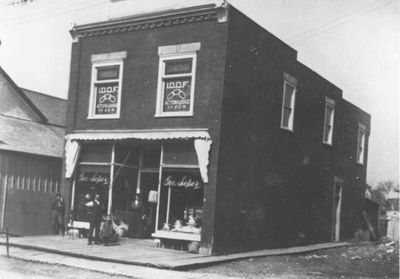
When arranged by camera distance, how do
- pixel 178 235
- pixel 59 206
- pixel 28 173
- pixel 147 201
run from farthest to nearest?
pixel 28 173 < pixel 59 206 < pixel 147 201 < pixel 178 235

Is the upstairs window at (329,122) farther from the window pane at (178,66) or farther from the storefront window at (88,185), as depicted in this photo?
the storefront window at (88,185)

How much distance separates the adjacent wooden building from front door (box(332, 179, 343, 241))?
11.9m

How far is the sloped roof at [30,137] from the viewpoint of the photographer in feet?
60.5

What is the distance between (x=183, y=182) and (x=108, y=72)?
16.0 feet

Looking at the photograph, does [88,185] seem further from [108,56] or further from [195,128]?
[195,128]

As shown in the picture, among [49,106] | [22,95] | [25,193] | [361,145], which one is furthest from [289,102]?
[49,106]

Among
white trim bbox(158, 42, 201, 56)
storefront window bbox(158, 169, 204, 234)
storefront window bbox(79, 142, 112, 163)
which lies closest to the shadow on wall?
storefront window bbox(79, 142, 112, 163)

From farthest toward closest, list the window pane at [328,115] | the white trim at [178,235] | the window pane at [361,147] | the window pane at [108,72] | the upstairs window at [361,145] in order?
the window pane at [361,147]
the upstairs window at [361,145]
the window pane at [328,115]
the window pane at [108,72]
the white trim at [178,235]

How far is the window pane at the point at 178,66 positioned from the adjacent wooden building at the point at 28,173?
19.7ft

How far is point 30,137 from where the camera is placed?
19.8m

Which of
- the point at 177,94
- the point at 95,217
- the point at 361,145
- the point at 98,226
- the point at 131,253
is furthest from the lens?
the point at 361,145

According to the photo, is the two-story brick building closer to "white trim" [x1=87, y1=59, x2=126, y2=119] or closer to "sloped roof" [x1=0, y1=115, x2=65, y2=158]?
"white trim" [x1=87, y1=59, x2=126, y2=119]

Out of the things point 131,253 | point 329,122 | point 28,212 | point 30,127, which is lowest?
point 131,253

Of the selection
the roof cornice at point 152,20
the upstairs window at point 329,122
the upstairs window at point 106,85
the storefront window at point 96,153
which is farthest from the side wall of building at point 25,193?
the upstairs window at point 329,122
